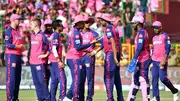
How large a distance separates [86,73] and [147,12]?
A: 13245mm

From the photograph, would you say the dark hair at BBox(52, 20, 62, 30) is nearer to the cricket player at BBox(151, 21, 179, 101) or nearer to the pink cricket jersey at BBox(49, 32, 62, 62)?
the pink cricket jersey at BBox(49, 32, 62, 62)

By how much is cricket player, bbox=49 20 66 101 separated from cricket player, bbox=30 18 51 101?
379 millimetres

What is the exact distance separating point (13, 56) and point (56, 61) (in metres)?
1.28

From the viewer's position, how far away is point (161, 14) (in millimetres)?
31734

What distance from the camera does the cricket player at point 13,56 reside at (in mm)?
17406

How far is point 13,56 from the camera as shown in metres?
17.6

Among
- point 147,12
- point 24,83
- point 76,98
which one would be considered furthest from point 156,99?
point 147,12

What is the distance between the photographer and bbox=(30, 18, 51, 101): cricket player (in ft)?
57.0

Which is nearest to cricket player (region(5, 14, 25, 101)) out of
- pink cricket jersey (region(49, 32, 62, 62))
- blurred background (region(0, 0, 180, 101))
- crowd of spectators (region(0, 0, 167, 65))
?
pink cricket jersey (region(49, 32, 62, 62))

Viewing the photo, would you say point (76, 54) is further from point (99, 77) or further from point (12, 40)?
point (99, 77)

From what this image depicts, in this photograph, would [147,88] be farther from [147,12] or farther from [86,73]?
[147,12]

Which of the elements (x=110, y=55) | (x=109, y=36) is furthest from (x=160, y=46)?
(x=109, y=36)

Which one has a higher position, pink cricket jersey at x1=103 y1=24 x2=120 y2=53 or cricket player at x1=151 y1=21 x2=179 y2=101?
pink cricket jersey at x1=103 y1=24 x2=120 y2=53

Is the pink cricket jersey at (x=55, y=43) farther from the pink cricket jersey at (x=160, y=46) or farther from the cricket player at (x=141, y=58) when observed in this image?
the pink cricket jersey at (x=160, y=46)
